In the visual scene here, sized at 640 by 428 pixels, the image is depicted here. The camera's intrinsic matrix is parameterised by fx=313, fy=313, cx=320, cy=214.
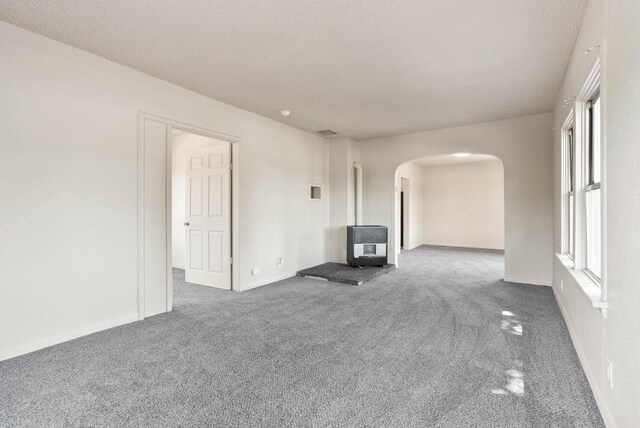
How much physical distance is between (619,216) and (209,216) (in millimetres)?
4514

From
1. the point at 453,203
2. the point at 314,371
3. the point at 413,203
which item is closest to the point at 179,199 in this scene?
the point at 314,371

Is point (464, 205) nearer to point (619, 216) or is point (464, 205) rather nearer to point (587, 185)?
point (587, 185)

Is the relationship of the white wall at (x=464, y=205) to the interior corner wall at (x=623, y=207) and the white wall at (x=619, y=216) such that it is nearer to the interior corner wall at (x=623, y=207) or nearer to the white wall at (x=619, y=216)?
the white wall at (x=619, y=216)

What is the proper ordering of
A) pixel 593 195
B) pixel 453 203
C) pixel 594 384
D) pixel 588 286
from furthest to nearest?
pixel 453 203 → pixel 593 195 → pixel 588 286 → pixel 594 384

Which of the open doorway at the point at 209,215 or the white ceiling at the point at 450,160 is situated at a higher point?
the white ceiling at the point at 450,160

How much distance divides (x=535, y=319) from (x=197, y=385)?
10.8 ft

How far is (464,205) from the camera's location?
9609mm

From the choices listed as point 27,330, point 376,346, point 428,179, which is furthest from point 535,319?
point 428,179

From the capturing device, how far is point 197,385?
2086 mm

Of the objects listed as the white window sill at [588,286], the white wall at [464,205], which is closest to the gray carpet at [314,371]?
the white window sill at [588,286]

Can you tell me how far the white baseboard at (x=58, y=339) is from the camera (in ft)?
8.07

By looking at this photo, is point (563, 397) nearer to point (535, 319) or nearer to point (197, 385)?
point (535, 319)

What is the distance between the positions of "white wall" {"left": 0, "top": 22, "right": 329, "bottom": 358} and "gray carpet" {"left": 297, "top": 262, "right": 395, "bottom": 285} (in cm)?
282

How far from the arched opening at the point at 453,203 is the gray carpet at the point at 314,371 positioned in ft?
18.8
